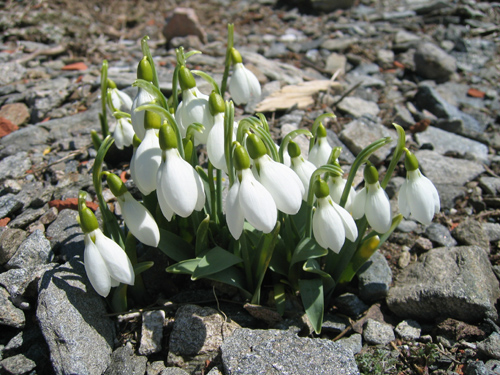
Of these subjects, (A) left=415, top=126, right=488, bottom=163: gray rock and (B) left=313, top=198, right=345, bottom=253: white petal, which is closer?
(B) left=313, top=198, right=345, bottom=253: white petal

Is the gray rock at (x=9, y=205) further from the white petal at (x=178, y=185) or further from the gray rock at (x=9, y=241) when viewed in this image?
the white petal at (x=178, y=185)

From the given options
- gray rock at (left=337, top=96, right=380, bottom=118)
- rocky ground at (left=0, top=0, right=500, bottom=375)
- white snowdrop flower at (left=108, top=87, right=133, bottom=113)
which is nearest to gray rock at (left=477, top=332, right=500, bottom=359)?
rocky ground at (left=0, top=0, right=500, bottom=375)

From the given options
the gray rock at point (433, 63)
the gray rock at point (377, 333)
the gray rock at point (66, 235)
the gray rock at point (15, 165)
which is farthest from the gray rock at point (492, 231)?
the gray rock at point (15, 165)

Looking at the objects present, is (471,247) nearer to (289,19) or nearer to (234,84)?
(234,84)

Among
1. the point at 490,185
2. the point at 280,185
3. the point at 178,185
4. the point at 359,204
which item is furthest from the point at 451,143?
the point at 178,185

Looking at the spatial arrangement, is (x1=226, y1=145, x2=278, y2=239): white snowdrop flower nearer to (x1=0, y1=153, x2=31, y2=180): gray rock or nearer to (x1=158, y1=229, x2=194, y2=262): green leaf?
(x1=158, y1=229, x2=194, y2=262): green leaf

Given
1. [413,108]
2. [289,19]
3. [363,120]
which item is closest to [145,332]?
[363,120]

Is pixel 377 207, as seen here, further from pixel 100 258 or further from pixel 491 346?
pixel 100 258

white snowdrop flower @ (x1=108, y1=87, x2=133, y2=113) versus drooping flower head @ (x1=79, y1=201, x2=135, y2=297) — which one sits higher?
white snowdrop flower @ (x1=108, y1=87, x2=133, y2=113)
